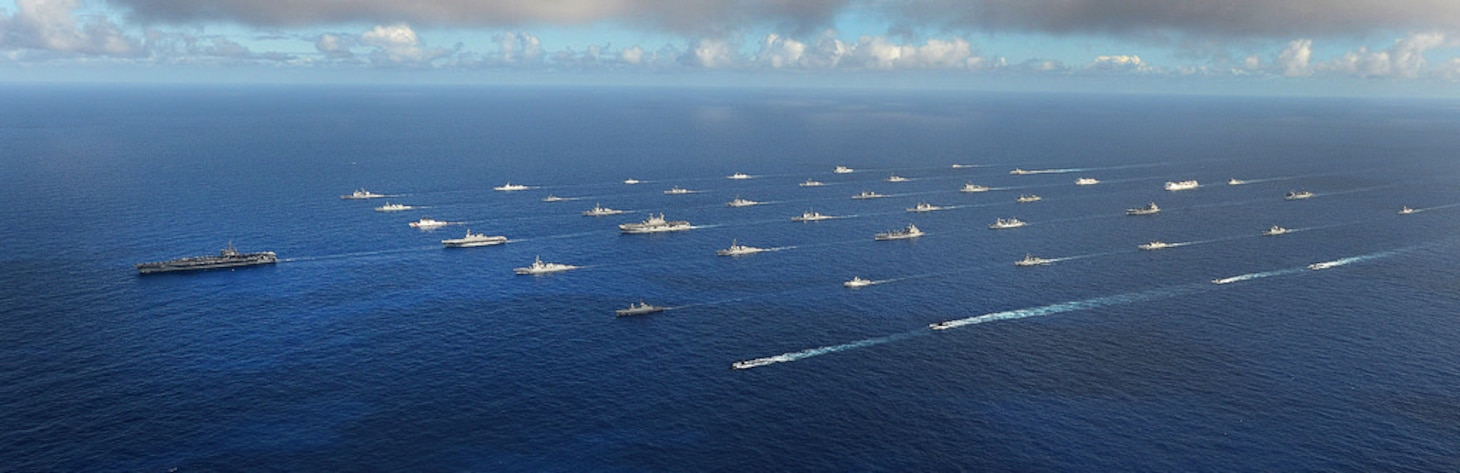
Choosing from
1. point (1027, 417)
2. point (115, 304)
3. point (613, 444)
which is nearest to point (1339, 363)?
point (1027, 417)

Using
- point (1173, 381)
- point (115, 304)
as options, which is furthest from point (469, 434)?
point (1173, 381)

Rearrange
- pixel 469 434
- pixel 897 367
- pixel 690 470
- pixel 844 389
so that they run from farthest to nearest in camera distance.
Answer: pixel 897 367, pixel 844 389, pixel 469 434, pixel 690 470

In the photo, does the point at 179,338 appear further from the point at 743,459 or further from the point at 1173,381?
the point at 1173,381

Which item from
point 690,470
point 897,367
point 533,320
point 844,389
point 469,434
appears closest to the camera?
point 690,470

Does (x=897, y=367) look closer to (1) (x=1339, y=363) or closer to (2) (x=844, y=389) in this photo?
(2) (x=844, y=389)

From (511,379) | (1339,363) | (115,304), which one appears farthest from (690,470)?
(115,304)

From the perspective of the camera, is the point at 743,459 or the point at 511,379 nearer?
the point at 743,459

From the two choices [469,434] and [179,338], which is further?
[179,338]

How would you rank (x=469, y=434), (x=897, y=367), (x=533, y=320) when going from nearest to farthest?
(x=469, y=434)
(x=897, y=367)
(x=533, y=320)
